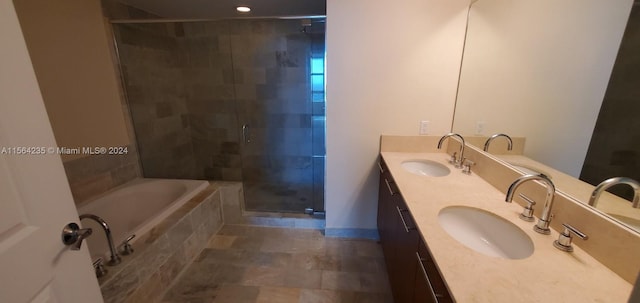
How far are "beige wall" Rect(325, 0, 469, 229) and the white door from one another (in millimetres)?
1584

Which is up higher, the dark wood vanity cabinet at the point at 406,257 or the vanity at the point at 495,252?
the vanity at the point at 495,252

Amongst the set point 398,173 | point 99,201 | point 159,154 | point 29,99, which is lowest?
point 99,201

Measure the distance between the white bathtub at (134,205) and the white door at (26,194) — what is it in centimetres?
110

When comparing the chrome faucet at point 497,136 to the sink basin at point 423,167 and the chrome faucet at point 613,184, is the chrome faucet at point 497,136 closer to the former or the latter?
the sink basin at point 423,167

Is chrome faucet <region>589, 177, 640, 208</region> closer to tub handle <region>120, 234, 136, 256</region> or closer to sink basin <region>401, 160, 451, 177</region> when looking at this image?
sink basin <region>401, 160, 451, 177</region>

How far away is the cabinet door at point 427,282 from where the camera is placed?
78cm

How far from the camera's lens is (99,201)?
6.61 feet

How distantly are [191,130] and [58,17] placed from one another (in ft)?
5.60

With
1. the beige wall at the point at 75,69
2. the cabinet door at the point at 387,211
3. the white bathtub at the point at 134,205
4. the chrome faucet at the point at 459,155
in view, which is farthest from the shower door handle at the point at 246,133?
the chrome faucet at the point at 459,155

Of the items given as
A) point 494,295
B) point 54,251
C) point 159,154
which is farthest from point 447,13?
point 159,154

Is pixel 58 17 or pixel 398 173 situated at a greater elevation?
pixel 58 17

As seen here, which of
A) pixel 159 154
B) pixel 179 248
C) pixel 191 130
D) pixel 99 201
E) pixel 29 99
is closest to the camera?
pixel 29 99

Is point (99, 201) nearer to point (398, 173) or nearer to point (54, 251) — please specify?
point (54, 251)

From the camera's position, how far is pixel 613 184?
0.82m
